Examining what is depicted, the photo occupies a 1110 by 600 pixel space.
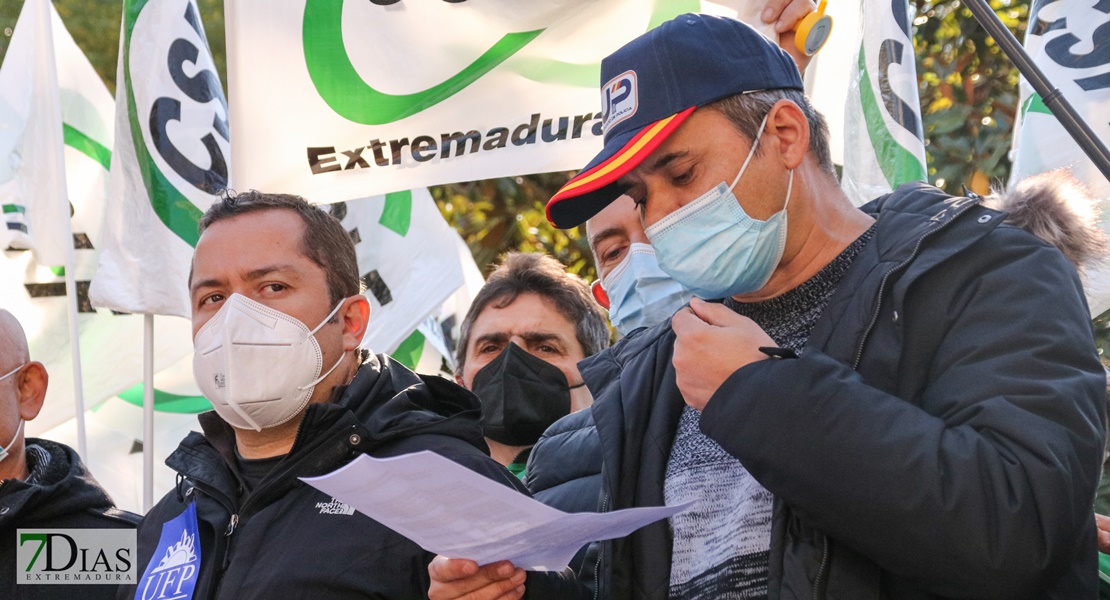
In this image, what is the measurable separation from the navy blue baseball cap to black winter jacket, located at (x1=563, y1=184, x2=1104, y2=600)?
1.38ft

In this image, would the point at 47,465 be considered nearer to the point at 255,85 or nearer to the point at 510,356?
the point at 510,356

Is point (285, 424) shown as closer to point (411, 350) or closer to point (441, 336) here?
point (411, 350)

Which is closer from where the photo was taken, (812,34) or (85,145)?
(812,34)

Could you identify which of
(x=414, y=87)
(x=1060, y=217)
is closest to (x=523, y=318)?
(x=414, y=87)

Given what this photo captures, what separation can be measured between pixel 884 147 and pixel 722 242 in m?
2.82

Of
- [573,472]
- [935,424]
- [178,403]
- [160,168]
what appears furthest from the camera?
[178,403]

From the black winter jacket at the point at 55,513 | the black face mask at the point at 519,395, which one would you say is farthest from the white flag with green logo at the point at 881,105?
the black winter jacket at the point at 55,513

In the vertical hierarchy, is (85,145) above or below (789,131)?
below

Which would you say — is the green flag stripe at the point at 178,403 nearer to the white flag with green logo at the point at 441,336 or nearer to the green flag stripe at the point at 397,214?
the white flag with green logo at the point at 441,336

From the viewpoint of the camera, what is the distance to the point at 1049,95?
3.30m

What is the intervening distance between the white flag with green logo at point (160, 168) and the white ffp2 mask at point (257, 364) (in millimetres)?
2989

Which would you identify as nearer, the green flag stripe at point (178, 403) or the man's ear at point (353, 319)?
the man's ear at point (353, 319)

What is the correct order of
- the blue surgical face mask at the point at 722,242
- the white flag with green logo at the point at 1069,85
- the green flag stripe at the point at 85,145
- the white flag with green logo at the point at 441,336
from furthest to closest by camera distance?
the green flag stripe at the point at 85,145, the white flag with green logo at the point at 441,336, the white flag with green logo at the point at 1069,85, the blue surgical face mask at the point at 722,242

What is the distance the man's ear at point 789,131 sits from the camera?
8.55ft
